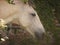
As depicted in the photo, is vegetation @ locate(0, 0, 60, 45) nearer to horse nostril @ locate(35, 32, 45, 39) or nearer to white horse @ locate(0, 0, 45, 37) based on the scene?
horse nostril @ locate(35, 32, 45, 39)

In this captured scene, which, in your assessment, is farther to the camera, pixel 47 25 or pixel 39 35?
pixel 47 25

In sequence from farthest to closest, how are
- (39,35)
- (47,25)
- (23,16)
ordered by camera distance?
(47,25)
(39,35)
(23,16)

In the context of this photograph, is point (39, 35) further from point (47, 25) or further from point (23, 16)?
point (47, 25)

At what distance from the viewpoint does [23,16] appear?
3881mm

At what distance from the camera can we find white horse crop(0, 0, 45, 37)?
3.80 meters

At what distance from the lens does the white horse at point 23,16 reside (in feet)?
12.5

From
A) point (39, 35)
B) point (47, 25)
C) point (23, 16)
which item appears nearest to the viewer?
point (23, 16)

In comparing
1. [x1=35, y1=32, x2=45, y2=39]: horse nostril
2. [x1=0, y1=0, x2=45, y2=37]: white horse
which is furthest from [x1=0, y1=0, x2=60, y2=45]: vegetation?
[x1=0, y1=0, x2=45, y2=37]: white horse

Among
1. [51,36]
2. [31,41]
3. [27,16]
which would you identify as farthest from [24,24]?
[51,36]

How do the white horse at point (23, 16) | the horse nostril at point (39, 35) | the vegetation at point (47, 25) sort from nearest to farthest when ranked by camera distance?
the white horse at point (23, 16)
the horse nostril at point (39, 35)
the vegetation at point (47, 25)

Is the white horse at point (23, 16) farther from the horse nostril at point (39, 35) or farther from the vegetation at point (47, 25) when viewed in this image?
the vegetation at point (47, 25)

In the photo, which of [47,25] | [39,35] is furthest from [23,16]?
[47,25]

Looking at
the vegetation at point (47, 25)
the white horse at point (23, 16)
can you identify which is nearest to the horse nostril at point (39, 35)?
the white horse at point (23, 16)

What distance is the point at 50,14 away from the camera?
467 cm
